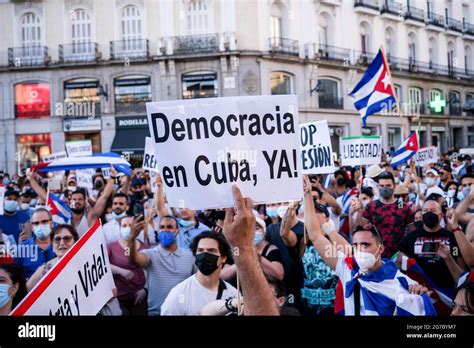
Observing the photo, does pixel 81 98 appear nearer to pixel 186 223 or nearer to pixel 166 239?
pixel 186 223

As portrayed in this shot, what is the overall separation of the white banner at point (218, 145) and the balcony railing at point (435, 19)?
2006 millimetres

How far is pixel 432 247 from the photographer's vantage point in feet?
14.8

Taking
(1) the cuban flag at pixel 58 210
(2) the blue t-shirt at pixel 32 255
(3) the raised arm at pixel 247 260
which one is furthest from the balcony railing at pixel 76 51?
(3) the raised arm at pixel 247 260

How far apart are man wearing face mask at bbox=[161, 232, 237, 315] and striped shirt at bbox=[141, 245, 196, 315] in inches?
29.0

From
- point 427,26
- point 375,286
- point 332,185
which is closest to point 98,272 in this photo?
point 375,286

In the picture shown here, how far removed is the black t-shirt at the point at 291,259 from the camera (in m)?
4.62

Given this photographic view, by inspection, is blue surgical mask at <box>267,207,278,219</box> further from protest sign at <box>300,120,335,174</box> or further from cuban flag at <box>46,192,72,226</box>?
cuban flag at <box>46,192,72,226</box>

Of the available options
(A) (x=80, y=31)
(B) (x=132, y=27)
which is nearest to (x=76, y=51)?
(B) (x=132, y=27)

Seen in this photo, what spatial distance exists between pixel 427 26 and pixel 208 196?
2740 millimetres

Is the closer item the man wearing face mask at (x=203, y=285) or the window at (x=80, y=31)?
the man wearing face mask at (x=203, y=285)

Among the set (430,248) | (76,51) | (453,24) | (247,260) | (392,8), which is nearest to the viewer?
(247,260)

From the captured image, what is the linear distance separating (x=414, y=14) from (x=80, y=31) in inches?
146

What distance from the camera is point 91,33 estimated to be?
6.31 metres

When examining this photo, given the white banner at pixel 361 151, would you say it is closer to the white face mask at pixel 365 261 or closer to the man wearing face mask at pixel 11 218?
the white face mask at pixel 365 261
